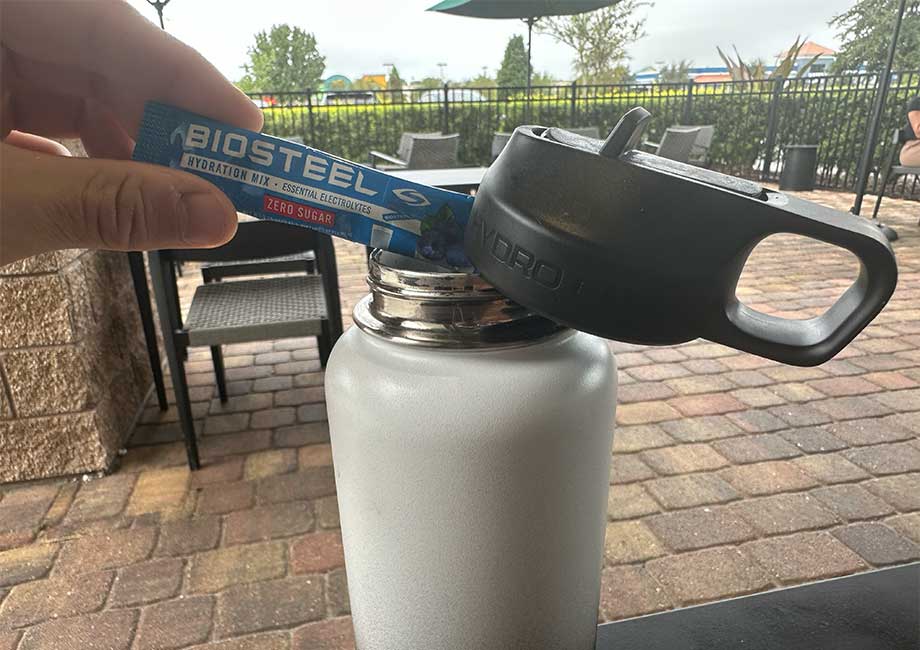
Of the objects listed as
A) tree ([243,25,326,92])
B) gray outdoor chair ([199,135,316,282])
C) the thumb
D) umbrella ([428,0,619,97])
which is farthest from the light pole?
tree ([243,25,326,92])

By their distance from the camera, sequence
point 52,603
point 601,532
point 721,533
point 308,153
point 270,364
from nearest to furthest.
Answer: point 308,153 → point 601,532 → point 52,603 → point 721,533 → point 270,364

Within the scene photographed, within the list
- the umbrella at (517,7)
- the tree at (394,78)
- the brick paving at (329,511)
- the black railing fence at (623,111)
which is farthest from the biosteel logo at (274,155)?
the tree at (394,78)

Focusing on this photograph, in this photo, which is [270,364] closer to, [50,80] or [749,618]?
[50,80]

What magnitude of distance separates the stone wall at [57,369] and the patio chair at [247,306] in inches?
9.5

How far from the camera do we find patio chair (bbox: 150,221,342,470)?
203 centimetres

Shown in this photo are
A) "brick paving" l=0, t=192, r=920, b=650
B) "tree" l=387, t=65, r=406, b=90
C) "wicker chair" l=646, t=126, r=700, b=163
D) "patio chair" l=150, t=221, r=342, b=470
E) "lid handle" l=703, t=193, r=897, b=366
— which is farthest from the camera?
"tree" l=387, t=65, r=406, b=90

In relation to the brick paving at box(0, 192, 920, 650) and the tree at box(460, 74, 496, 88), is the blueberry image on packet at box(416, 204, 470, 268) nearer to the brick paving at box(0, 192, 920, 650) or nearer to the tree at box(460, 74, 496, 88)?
the brick paving at box(0, 192, 920, 650)

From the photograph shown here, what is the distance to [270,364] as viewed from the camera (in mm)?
3082

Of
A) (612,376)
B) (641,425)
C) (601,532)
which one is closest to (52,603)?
(601,532)

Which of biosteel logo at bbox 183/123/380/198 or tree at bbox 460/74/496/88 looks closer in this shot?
biosteel logo at bbox 183/123/380/198

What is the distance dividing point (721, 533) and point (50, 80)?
1.86 meters

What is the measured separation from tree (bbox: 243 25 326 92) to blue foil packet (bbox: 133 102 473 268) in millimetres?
20579

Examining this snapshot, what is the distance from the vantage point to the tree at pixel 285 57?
1997 cm

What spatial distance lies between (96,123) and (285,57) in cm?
2262
